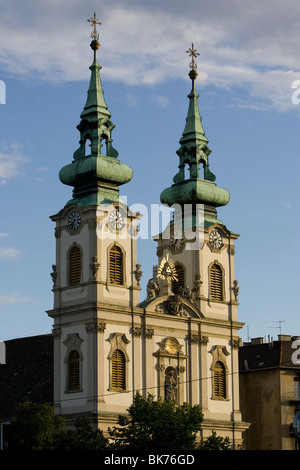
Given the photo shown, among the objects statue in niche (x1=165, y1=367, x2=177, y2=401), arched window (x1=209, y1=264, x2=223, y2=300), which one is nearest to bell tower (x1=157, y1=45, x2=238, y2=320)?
arched window (x1=209, y1=264, x2=223, y2=300)

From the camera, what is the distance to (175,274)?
7488cm

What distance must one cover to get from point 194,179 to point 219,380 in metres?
11.9

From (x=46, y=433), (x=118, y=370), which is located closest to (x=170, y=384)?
(x=118, y=370)

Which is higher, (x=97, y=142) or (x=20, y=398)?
(x=97, y=142)

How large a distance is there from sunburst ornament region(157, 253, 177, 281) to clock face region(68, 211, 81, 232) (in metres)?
6.45

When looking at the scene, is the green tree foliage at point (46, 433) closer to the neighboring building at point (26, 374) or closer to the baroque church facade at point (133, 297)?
the baroque church facade at point (133, 297)

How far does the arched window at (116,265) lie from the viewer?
6950cm

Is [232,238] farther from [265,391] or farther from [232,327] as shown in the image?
[265,391]

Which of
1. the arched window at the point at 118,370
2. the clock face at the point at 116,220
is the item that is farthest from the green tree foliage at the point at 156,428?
the clock face at the point at 116,220

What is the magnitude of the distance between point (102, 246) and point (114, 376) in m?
6.91

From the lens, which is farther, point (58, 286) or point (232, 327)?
point (232, 327)
